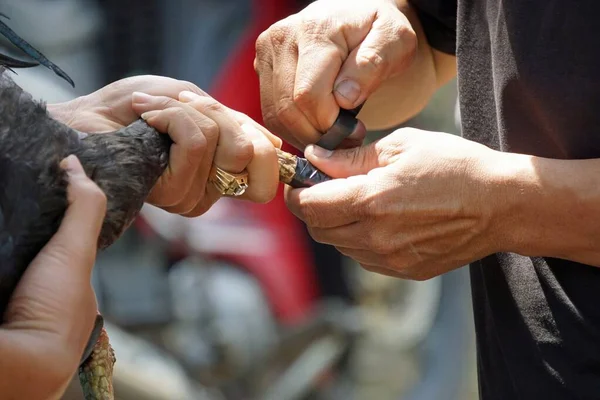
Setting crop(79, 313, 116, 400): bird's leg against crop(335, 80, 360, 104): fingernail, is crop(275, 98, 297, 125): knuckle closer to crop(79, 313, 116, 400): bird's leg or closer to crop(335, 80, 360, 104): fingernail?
crop(335, 80, 360, 104): fingernail

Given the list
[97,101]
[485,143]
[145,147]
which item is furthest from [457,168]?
[97,101]

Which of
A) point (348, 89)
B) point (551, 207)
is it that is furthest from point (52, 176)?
point (551, 207)

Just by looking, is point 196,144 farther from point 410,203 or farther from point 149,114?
point 410,203

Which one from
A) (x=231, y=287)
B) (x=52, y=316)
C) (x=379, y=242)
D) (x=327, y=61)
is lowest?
(x=231, y=287)

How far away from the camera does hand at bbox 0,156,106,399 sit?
89 cm

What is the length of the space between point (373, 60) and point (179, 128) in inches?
15.7

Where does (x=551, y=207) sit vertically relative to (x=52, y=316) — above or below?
below

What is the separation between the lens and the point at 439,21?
5.81 ft

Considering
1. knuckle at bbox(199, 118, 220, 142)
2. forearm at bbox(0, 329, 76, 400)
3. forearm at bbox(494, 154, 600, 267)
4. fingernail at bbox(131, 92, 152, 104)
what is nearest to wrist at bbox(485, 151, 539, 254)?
forearm at bbox(494, 154, 600, 267)

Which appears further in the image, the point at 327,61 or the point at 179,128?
the point at 327,61

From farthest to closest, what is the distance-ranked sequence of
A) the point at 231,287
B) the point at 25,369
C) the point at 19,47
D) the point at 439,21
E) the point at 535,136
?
the point at 231,287, the point at 439,21, the point at 535,136, the point at 19,47, the point at 25,369

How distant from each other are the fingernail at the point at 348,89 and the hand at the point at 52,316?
62cm

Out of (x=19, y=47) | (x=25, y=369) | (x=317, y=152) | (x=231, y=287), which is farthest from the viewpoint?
(x=231, y=287)

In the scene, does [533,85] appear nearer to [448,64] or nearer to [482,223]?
[482,223]
